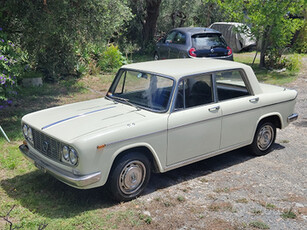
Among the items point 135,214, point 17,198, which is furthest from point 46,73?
point 135,214

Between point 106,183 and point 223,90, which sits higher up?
point 223,90

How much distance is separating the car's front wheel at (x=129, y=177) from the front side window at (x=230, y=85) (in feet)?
5.40

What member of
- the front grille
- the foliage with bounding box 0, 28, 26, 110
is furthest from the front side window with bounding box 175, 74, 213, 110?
the foliage with bounding box 0, 28, 26, 110

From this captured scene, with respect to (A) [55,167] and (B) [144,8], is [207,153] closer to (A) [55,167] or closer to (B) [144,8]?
(A) [55,167]

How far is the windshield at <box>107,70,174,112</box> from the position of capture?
493 centimetres

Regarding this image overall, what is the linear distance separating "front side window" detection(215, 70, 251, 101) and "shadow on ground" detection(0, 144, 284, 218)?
1125 mm

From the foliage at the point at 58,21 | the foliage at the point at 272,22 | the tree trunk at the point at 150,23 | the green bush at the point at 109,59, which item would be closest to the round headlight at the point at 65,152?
the foliage at the point at 58,21

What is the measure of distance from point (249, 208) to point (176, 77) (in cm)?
192

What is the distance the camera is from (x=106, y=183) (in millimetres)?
4438

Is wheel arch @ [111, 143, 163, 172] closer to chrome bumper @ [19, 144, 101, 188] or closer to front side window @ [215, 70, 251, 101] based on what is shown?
chrome bumper @ [19, 144, 101, 188]

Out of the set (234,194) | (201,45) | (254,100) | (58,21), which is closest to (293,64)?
(201,45)

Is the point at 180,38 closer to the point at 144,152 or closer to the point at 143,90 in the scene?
the point at 143,90

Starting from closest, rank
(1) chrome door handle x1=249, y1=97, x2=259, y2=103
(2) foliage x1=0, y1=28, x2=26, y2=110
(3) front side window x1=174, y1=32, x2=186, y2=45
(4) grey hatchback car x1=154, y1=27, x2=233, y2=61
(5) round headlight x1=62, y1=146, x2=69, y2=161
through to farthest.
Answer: (5) round headlight x1=62, y1=146, x2=69, y2=161 → (1) chrome door handle x1=249, y1=97, x2=259, y2=103 → (2) foliage x1=0, y1=28, x2=26, y2=110 → (4) grey hatchback car x1=154, y1=27, x2=233, y2=61 → (3) front side window x1=174, y1=32, x2=186, y2=45

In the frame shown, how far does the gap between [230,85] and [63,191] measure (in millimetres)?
2956
